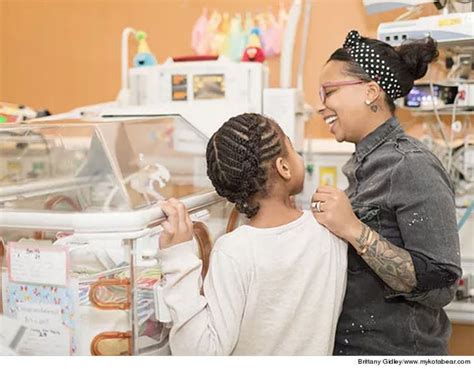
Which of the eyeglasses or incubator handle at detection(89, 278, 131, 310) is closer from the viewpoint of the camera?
incubator handle at detection(89, 278, 131, 310)

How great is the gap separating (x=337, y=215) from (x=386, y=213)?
0.14 metres

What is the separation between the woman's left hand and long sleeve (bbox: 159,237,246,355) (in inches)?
8.9

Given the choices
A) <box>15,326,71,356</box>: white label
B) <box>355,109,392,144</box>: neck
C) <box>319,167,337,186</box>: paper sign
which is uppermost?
<box>355,109,392,144</box>: neck

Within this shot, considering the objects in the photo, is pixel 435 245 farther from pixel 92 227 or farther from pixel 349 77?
pixel 92 227

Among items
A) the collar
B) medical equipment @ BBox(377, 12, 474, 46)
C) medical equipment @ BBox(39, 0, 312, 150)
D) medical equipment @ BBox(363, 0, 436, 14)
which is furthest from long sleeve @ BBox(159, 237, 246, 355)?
medical equipment @ BBox(363, 0, 436, 14)

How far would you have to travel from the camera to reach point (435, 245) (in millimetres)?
1295

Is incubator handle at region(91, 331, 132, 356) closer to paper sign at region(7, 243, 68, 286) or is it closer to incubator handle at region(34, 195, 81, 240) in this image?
paper sign at region(7, 243, 68, 286)

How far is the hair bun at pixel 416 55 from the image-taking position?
146cm

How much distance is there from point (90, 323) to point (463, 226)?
1417mm

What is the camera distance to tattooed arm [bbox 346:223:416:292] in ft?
4.26

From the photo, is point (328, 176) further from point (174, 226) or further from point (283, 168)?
point (174, 226)

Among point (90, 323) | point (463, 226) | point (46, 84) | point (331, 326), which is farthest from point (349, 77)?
point (46, 84)

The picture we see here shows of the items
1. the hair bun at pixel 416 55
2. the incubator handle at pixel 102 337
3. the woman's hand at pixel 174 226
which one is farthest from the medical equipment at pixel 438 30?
the incubator handle at pixel 102 337

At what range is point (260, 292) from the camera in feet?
4.10
